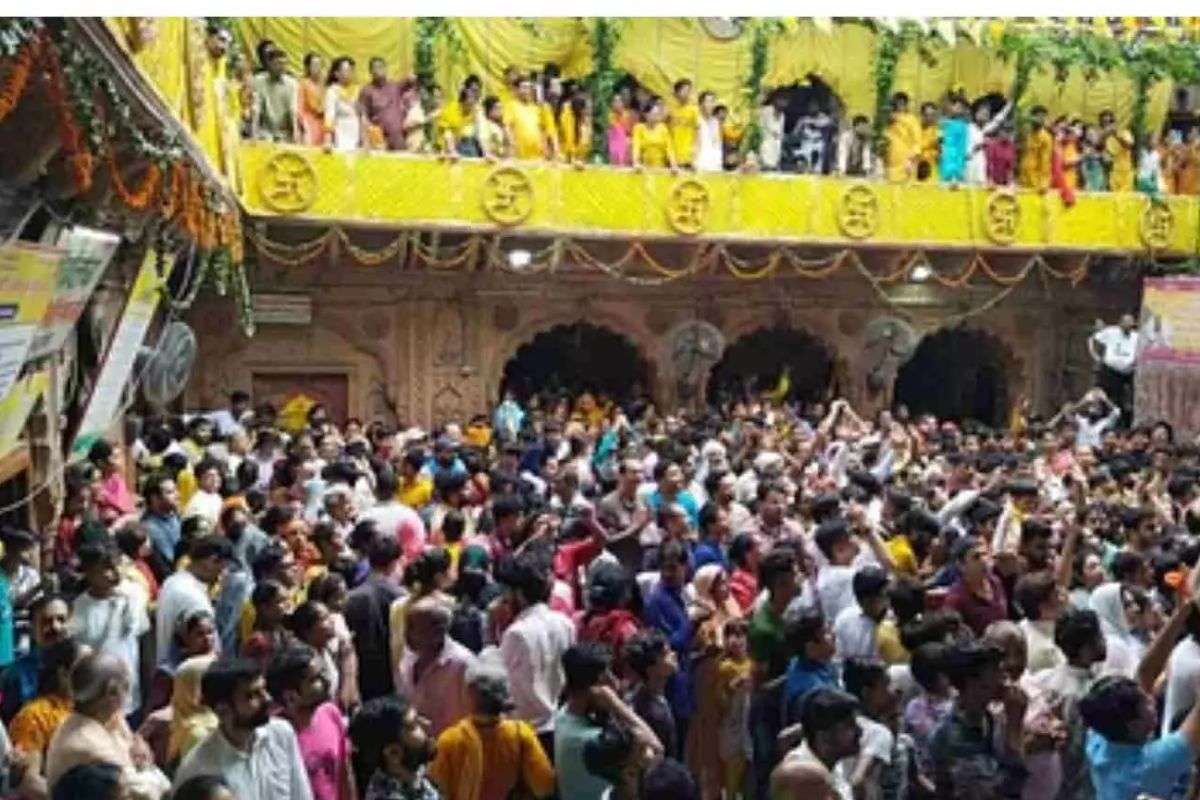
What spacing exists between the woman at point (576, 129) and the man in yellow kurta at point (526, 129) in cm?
30

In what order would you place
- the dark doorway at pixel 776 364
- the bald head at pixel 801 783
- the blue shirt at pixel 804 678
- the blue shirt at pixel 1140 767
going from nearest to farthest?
the bald head at pixel 801 783 → the blue shirt at pixel 1140 767 → the blue shirt at pixel 804 678 → the dark doorway at pixel 776 364

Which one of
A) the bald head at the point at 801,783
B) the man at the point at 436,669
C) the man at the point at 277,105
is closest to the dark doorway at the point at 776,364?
the man at the point at 277,105

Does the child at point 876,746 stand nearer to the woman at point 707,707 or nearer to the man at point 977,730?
the man at point 977,730

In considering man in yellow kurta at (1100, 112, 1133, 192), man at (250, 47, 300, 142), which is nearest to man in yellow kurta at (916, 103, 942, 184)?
man in yellow kurta at (1100, 112, 1133, 192)

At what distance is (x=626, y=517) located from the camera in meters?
7.95

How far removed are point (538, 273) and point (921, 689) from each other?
12.6 meters

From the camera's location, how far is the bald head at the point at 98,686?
410cm

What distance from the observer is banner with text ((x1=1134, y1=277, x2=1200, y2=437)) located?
15.9 metres

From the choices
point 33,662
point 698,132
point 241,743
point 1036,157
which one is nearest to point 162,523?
point 33,662

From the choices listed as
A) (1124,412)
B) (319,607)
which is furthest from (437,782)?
(1124,412)

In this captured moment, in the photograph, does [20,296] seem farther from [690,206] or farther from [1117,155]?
[1117,155]

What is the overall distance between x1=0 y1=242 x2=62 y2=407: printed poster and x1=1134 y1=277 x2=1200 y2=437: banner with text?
12681 millimetres

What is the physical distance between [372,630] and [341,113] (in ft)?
33.7

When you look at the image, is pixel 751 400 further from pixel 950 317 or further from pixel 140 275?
pixel 140 275
